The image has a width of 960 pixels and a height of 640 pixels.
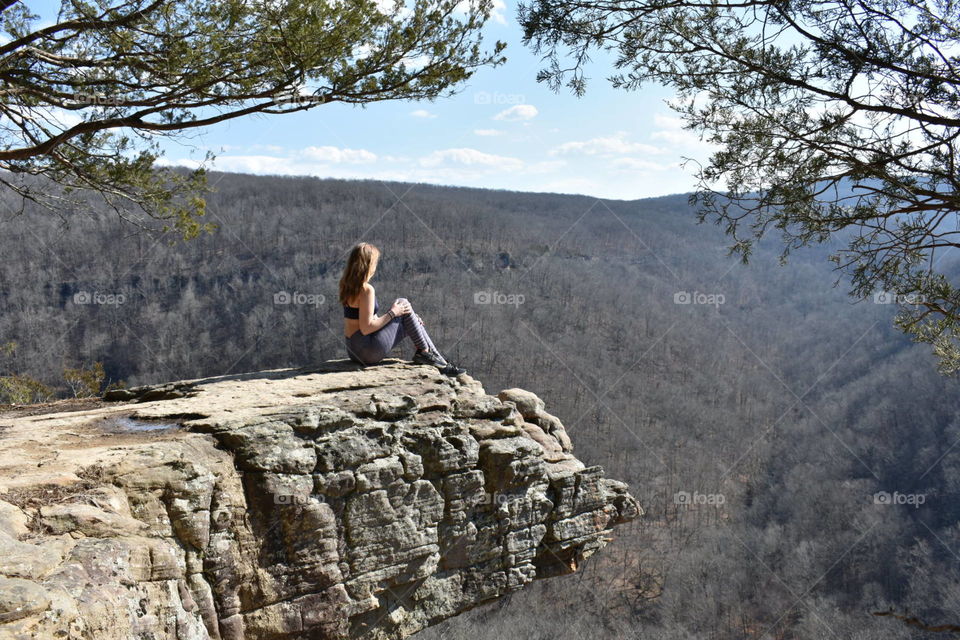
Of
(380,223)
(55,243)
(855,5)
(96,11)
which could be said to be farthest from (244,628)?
(380,223)

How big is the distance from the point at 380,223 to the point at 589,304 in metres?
19.8

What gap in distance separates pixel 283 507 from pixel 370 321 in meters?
1.98

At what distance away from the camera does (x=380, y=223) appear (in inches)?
2260

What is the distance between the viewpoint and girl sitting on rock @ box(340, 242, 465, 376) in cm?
618

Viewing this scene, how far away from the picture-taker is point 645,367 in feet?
149

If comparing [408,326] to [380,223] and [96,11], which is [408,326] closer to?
[96,11]

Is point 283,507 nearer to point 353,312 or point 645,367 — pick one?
point 353,312

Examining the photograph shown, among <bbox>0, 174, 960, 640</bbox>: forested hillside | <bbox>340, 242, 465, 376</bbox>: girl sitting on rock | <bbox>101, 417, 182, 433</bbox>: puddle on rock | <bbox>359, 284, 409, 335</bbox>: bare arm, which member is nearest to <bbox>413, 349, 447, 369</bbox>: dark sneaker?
<bbox>340, 242, 465, 376</bbox>: girl sitting on rock

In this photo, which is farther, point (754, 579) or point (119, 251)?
point (119, 251)

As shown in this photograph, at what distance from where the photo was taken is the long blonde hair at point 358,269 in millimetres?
6145

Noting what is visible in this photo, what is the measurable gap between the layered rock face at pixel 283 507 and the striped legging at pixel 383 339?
22 centimetres

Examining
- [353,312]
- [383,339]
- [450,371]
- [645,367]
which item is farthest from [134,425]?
[645,367]

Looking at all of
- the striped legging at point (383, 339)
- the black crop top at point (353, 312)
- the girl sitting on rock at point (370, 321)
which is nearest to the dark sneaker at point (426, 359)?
the girl sitting on rock at point (370, 321)

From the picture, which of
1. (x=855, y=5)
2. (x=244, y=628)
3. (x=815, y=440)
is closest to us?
(x=855, y=5)
